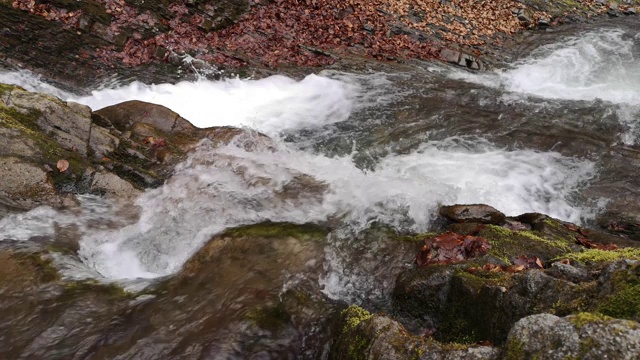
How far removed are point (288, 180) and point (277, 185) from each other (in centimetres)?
26

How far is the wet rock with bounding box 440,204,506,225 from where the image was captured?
20.2ft

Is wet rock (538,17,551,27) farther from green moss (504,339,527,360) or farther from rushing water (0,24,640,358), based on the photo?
green moss (504,339,527,360)

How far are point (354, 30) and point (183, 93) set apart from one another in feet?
18.5

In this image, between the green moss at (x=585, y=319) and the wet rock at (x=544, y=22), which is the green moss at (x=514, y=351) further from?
the wet rock at (x=544, y=22)

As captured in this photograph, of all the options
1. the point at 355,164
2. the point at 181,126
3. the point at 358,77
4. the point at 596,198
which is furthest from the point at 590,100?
the point at 181,126

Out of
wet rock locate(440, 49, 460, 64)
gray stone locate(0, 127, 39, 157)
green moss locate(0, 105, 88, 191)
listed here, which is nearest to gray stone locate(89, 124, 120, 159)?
green moss locate(0, 105, 88, 191)

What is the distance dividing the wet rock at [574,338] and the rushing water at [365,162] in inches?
96.6

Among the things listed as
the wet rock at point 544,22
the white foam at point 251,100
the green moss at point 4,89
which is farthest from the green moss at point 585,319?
the wet rock at point 544,22

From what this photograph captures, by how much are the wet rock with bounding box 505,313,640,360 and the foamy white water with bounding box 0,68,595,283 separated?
3.69 meters

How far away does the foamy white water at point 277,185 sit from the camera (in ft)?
19.5

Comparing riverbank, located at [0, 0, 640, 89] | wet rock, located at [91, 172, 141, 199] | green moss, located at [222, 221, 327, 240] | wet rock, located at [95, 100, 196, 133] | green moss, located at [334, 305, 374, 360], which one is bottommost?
green moss, located at [334, 305, 374, 360]

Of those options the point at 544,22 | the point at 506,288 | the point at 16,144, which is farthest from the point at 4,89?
the point at 544,22

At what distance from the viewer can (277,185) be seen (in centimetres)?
730

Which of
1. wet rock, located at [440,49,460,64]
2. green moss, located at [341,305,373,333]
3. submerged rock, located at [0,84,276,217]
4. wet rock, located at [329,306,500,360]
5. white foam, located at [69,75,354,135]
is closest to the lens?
wet rock, located at [329,306,500,360]
